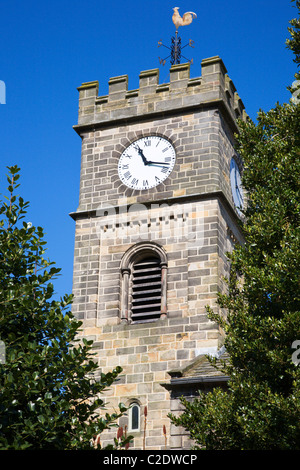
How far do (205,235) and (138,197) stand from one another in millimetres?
2375

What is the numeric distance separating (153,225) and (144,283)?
5.25ft

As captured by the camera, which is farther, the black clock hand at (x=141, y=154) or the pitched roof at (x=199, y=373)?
the black clock hand at (x=141, y=154)

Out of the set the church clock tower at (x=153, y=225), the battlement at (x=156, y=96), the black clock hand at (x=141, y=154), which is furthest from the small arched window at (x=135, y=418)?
the battlement at (x=156, y=96)

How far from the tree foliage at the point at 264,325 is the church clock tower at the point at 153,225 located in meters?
8.12

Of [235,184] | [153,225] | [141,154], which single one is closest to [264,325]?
[153,225]

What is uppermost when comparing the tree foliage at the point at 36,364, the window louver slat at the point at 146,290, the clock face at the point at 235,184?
the clock face at the point at 235,184

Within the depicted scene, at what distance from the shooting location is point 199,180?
2675 centimetres

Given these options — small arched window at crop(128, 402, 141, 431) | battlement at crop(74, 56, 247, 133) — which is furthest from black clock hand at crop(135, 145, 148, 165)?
small arched window at crop(128, 402, 141, 431)

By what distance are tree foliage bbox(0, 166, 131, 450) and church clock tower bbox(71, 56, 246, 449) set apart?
9323 mm

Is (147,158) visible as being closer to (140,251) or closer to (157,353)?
(140,251)

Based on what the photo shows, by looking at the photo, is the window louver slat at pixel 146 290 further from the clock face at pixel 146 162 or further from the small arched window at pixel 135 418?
the small arched window at pixel 135 418

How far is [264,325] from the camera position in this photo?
14.6 metres

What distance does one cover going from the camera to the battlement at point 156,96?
27.8 meters

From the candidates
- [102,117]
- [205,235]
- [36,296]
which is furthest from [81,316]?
[36,296]
